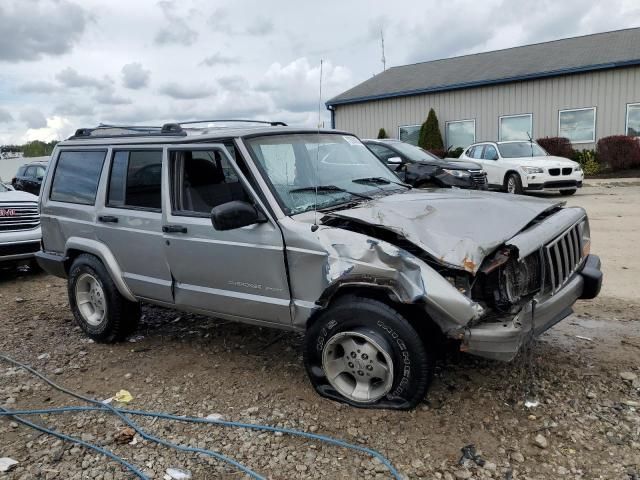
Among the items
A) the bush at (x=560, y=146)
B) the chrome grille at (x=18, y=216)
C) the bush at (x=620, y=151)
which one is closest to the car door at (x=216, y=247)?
the chrome grille at (x=18, y=216)

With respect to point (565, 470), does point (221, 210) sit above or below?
above

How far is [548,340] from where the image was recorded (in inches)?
180

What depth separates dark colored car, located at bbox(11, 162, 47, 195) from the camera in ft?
58.0

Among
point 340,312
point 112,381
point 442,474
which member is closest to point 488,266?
point 340,312

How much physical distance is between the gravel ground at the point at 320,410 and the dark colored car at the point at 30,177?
14.0 m

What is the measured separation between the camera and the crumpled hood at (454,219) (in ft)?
10.5

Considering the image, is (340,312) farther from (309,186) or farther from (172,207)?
(172,207)

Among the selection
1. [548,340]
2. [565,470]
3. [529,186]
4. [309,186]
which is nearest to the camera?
[565,470]

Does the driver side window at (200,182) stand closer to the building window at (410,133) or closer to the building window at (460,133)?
the building window at (460,133)

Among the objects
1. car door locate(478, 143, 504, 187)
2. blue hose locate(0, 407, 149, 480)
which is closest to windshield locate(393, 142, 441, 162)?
car door locate(478, 143, 504, 187)

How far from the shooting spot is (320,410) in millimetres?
3619

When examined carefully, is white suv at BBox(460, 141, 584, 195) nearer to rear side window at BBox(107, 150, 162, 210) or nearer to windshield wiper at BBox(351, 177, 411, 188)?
windshield wiper at BBox(351, 177, 411, 188)

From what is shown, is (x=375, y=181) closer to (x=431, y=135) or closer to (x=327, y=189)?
(x=327, y=189)

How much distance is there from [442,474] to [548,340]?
209cm
